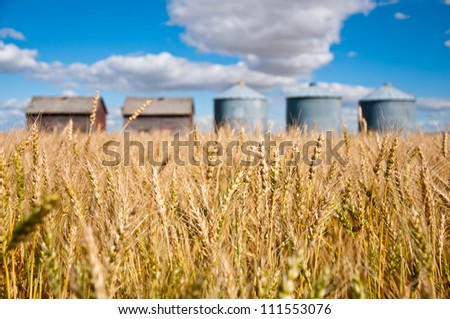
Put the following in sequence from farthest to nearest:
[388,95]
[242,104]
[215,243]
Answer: [388,95]
[242,104]
[215,243]

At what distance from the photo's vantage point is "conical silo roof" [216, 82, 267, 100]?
64.1ft

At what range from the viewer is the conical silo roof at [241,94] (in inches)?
770

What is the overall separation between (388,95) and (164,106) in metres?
13.8

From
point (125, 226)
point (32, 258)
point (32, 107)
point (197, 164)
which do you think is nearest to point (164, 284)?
point (125, 226)

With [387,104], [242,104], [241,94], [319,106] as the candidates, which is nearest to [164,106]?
[241,94]

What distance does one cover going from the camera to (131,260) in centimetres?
128

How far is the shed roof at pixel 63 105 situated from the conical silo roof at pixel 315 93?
13.0 metres

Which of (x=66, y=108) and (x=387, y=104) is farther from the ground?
(x=66, y=108)

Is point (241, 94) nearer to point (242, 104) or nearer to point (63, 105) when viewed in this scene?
point (242, 104)

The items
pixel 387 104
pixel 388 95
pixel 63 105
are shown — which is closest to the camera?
pixel 387 104

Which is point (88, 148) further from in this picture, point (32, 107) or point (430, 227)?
point (32, 107)

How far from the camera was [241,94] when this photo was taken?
64.8ft

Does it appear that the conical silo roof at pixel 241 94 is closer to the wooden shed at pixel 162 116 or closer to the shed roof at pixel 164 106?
the wooden shed at pixel 162 116
